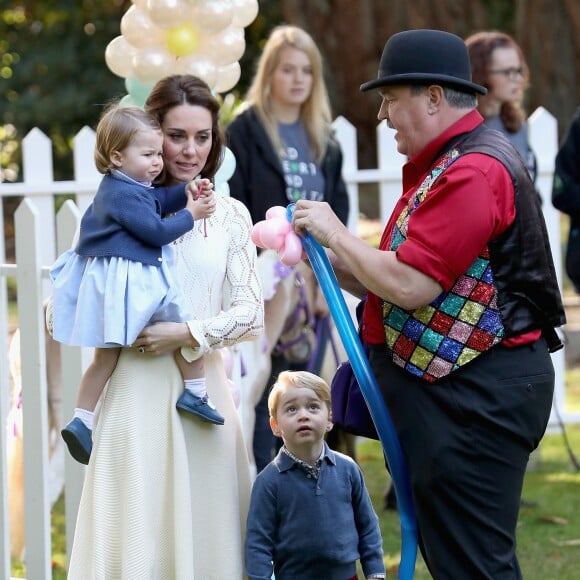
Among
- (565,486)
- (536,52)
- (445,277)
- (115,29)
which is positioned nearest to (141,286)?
(445,277)

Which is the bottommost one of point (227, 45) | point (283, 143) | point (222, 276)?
point (222, 276)

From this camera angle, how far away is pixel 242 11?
5117 mm

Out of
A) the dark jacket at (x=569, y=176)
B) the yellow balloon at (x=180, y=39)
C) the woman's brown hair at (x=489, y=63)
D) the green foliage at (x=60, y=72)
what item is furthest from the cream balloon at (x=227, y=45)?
the green foliage at (x=60, y=72)

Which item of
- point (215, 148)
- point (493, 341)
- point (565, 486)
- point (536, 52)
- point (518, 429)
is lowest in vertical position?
point (565, 486)

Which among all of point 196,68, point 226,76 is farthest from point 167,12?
point 226,76

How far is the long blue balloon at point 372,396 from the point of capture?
11.5ft

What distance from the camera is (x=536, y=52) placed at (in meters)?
14.6

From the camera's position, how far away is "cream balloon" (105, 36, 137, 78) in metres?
4.98

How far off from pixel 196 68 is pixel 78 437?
1.76m

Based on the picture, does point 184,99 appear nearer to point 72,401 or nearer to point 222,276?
point 222,276

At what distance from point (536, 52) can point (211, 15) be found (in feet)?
33.8

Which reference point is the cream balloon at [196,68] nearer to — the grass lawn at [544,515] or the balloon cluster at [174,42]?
the balloon cluster at [174,42]

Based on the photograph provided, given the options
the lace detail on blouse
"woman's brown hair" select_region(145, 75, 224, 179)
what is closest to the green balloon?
"woman's brown hair" select_region(145, 75, 224, 179)

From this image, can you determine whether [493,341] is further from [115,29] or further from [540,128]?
[115,29]
